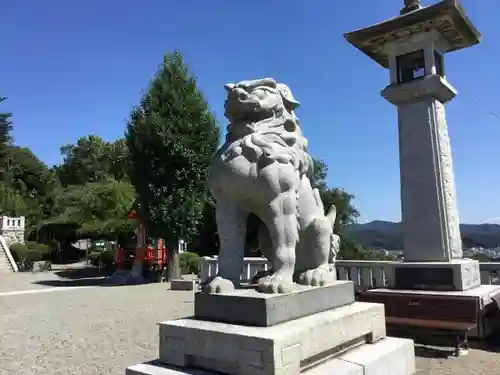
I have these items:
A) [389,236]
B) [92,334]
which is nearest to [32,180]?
[389,236]

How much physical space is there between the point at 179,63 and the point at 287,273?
13530 millimetres

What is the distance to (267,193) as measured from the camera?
9.90 ft

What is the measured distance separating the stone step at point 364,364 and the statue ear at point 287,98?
75.7 inches

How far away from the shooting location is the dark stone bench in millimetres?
5355

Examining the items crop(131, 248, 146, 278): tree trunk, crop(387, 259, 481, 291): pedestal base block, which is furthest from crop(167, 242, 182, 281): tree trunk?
crop(387, 259, 481, 291): pedestal base block

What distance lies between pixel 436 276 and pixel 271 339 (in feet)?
14.7

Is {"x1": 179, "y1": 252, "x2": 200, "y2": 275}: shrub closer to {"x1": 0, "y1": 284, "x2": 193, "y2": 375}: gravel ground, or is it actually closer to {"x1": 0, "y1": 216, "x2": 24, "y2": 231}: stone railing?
{"x1": 0, "y1": 284, "x2": 193, "y2": 375}: gravel ground

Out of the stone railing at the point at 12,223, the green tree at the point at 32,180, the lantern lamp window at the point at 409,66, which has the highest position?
the green tree at the point at 32,180

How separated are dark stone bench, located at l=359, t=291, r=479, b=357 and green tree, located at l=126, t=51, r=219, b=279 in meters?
8.99

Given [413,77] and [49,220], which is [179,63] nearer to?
[413,77]

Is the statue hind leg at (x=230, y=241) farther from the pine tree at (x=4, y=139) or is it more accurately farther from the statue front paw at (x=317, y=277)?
the pine tree at (x=4, y=139)

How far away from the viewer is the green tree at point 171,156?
14.0 meters

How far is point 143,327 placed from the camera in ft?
24.0

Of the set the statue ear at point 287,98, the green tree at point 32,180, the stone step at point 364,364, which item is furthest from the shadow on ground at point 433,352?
the green tree at point 32,180
